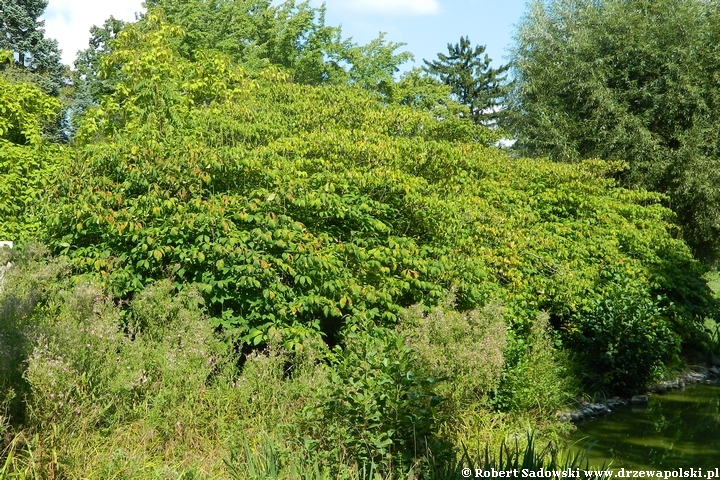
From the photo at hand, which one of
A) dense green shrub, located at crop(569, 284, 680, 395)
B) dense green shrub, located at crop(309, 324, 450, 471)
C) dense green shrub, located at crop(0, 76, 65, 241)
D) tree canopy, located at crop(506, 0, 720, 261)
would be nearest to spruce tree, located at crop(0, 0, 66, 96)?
dense green shrub, located at crop(0, 76, 65, 241)

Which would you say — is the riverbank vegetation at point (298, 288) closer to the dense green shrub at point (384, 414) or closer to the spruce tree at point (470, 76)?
the dense green shrub at point (384, 414)

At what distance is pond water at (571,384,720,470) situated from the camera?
8.48 meters

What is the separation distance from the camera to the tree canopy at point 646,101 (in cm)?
1844

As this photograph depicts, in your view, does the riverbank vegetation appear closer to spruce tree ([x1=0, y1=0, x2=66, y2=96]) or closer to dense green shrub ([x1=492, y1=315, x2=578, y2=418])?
dense green shrub ([x1=492, y1=315, x2=578, y2=418])

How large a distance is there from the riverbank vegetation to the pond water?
23.3 inches

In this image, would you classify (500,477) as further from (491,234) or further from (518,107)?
(518,107)

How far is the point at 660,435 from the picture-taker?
986 centimetres

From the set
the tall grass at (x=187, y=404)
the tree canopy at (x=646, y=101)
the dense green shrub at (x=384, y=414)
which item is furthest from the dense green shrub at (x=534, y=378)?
the tree canopy at (x=646, y=101)

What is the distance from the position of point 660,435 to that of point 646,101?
460 inches

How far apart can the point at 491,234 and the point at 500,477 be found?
621 cm

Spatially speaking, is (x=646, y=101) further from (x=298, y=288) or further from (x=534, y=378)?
(x=298, y=288)

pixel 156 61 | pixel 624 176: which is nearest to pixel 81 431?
pixel 156 61

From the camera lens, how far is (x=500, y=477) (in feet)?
16.4

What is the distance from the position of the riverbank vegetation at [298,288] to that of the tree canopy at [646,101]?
391 centimetres
